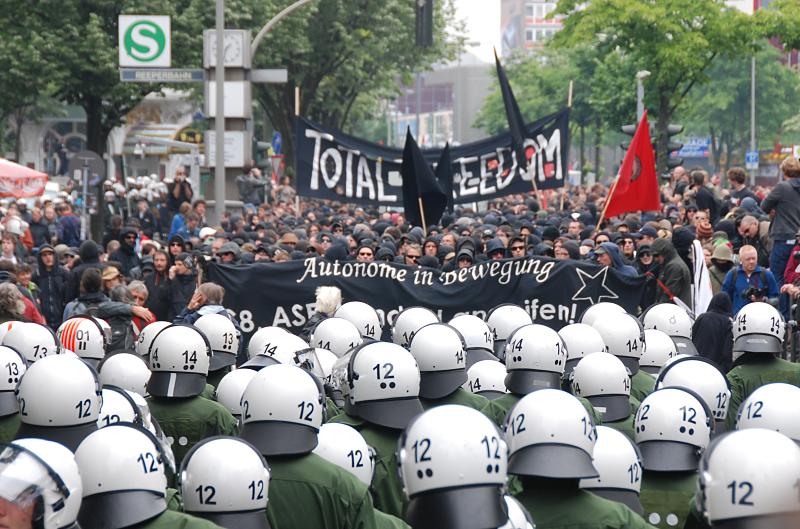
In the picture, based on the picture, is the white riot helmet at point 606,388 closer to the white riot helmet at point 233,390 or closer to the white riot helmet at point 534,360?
the white riot helmet at point 534,360

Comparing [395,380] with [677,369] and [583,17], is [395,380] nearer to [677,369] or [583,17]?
[677,369]

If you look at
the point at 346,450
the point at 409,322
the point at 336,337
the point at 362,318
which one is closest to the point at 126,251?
the point at 362,318

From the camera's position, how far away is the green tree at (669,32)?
32.6 metres

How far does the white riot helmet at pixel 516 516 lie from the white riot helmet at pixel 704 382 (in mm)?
3020

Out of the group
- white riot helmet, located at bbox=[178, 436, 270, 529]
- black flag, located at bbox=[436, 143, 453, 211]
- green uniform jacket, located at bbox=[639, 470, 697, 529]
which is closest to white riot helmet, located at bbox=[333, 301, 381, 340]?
green uniform jacket, located at bbox=[639, 470, 697, 529]

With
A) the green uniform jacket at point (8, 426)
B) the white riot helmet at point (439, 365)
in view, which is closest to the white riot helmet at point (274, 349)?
the white riot helmet at point (439, 365)

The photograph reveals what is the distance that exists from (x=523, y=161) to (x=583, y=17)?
14.8 meters

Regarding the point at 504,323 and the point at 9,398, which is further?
the point at 504,323

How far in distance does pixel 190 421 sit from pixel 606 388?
7.01 feet

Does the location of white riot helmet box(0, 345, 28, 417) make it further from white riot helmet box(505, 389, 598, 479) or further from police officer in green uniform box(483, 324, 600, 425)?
white riot helmet box(505, 389, 598, 479)

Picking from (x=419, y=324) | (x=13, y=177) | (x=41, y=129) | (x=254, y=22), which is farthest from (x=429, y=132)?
(x=419, y=324)

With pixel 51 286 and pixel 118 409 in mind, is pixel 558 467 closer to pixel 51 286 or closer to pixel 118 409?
pixel 118 409

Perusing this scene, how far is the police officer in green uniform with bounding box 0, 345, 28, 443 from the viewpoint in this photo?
733 cm

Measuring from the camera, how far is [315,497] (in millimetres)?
5551
